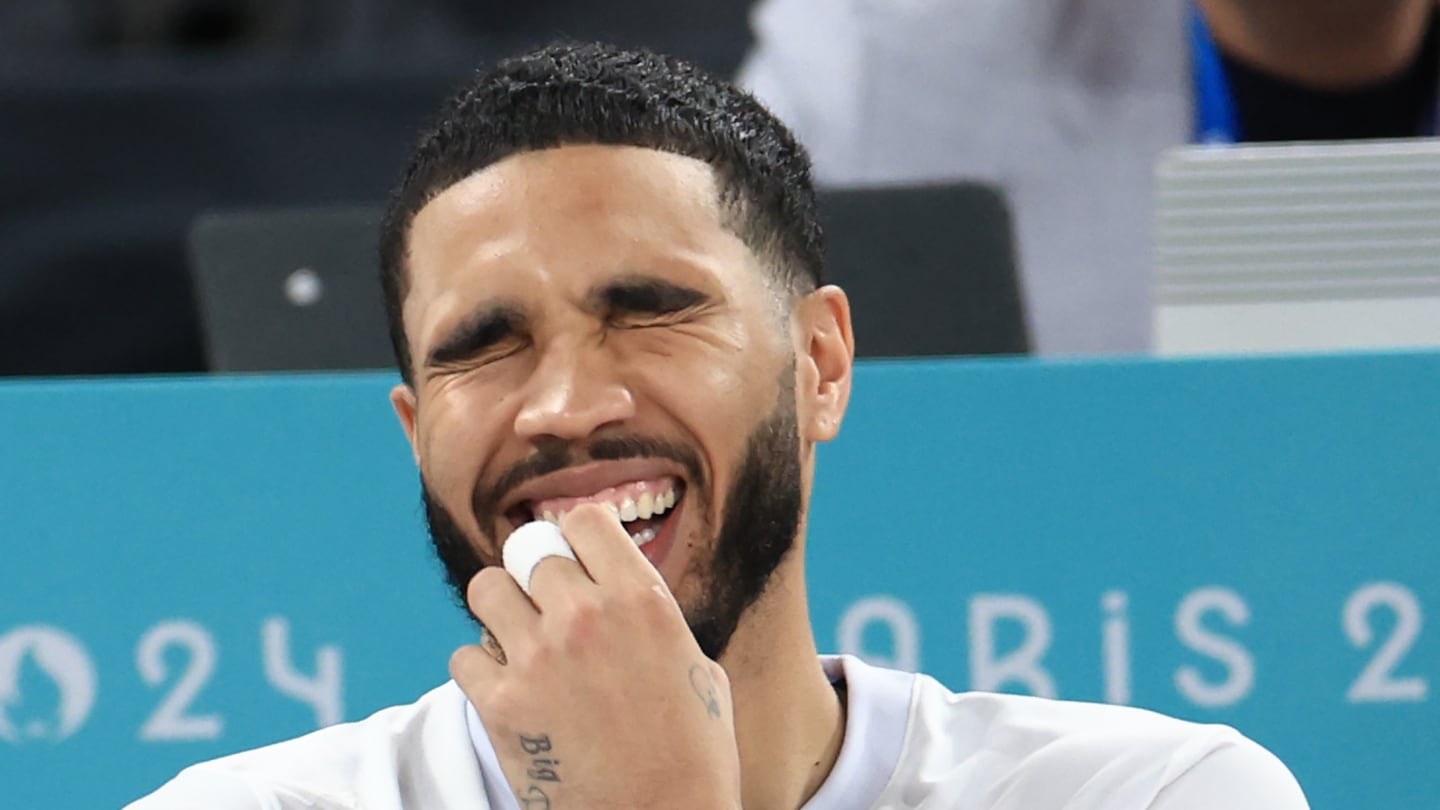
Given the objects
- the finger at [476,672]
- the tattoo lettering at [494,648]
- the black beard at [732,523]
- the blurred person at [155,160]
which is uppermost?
the blurred person at [155,160]

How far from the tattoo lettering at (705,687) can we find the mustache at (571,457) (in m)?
0.21

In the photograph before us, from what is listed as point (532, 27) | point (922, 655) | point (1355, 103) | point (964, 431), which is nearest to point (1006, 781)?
point (922, 655)

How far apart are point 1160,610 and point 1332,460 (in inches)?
8.5

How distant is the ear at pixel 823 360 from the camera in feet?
6.06

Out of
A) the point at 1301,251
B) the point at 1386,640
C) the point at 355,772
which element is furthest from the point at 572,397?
the point at 1301,251

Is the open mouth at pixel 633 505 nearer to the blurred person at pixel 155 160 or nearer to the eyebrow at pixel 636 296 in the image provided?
the eyebrow at pixel 636 296

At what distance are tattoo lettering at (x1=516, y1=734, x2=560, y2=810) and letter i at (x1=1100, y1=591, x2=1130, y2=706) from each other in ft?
2.21

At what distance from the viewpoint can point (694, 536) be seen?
1694 millimetres

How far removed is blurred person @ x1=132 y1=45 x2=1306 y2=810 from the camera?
5.53 ft

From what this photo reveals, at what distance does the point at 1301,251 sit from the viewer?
2.33 metres

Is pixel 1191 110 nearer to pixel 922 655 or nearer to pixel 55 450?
pixel 922 655

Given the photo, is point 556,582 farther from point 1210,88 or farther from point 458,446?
point 1210,88

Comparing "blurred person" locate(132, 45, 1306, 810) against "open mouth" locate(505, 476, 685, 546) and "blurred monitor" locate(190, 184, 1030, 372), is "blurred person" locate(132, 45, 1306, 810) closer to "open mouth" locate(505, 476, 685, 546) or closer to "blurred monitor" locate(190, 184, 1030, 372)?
"open mouth" locate(505, 476, 685, 546)

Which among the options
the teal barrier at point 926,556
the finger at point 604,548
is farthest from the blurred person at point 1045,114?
the finger at point 604,548
